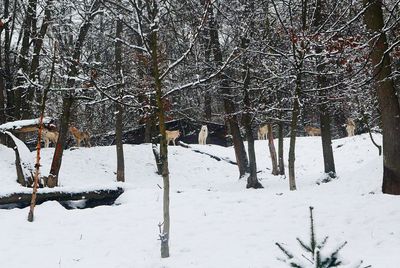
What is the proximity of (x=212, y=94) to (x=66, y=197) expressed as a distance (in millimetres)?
6313

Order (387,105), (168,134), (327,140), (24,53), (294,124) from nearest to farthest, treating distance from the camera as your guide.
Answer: (387,105) < (294,124) < (327,140) < (24,53) < (168,134)

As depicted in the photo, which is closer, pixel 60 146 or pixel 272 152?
pixel 60 146

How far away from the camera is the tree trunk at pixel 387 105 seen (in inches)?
377

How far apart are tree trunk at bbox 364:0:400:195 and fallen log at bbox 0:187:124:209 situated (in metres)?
6.39

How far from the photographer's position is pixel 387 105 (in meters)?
9.74

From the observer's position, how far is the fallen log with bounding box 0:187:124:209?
10395 mm

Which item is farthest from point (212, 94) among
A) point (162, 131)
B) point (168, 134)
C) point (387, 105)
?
point (168, 134)

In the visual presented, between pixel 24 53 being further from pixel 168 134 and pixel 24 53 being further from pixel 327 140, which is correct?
pixel 327 140

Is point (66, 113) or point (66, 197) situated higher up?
point (66, 113)

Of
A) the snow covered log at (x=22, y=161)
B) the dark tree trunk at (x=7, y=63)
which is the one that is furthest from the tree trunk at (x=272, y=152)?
the dark tree trunk at (x=7, y=63)

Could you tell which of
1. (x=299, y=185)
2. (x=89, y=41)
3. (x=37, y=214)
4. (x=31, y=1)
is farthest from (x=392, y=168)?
(x=31, y=1)

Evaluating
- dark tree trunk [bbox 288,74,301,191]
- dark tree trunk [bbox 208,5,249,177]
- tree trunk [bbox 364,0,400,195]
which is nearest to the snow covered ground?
tree trunk [bbox 364,0,400,195]

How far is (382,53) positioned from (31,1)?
41.2 ft

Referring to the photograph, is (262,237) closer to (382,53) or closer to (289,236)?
(289,236)
